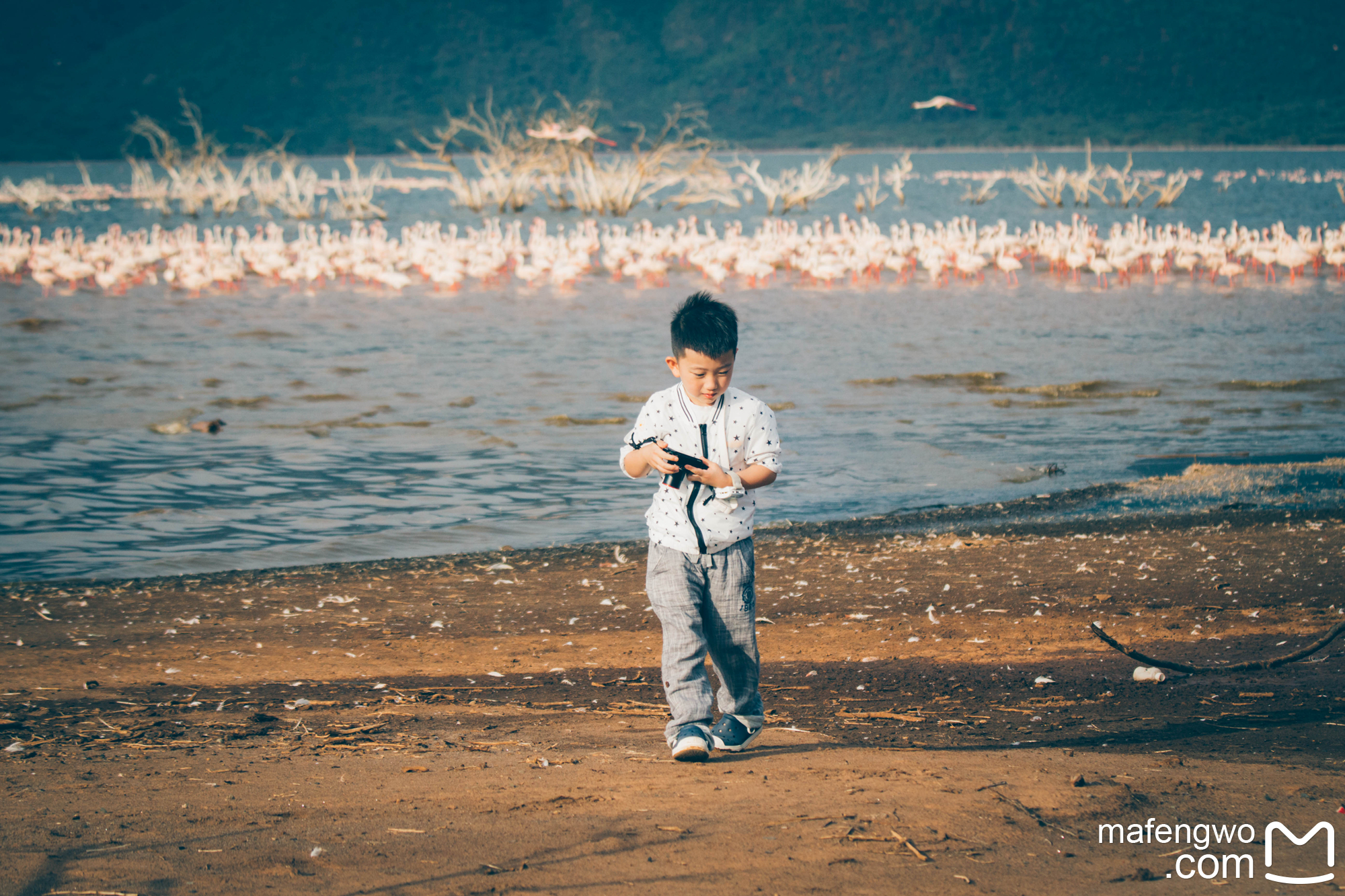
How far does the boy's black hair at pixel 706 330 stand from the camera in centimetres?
376

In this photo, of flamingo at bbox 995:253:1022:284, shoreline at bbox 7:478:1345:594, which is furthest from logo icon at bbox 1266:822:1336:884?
flamingo at bbox 995:253:1022:284

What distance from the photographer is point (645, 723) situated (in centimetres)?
448

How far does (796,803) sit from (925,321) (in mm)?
17437

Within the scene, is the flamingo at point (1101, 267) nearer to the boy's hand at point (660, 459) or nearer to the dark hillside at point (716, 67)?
the boy's hand at point (660, 459)

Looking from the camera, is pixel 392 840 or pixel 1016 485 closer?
pixel 392 840

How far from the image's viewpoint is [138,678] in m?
5.27

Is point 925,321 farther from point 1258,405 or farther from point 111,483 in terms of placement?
point 111,483

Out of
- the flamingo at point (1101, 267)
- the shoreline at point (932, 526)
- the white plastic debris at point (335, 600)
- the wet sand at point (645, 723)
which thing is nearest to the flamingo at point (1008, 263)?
the flamingo at point (1101, 267)

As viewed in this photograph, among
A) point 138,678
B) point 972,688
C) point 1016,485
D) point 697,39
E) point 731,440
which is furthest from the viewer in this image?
point 697,39

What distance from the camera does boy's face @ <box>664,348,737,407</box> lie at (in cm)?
A: 380

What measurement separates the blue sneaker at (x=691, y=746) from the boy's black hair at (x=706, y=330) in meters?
1.15

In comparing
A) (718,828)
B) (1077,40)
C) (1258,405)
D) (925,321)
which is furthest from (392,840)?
(1077,40)

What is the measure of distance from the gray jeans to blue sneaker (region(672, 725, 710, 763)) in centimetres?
4

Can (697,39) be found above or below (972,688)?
above
